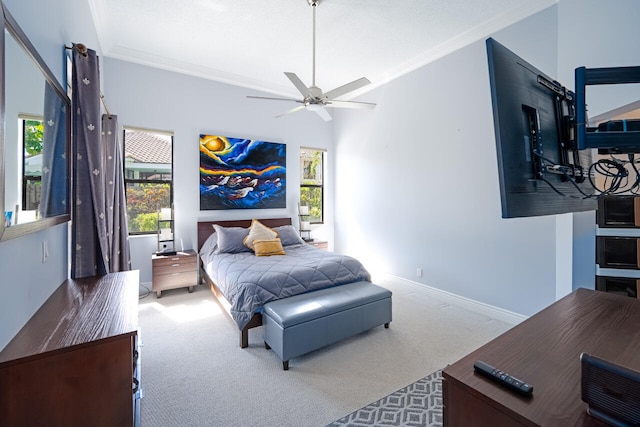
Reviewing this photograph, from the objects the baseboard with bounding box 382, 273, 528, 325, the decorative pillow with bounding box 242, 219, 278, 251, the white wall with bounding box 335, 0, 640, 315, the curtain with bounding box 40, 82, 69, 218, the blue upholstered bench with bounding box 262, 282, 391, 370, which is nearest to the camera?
the curtain with bounding box 40, 82, 69, 218

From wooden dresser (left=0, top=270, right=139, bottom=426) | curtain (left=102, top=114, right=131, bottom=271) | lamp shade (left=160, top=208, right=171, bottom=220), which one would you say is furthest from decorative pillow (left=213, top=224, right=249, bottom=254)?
wooden dresser (left=0, top=270, right=139, bottom=426)

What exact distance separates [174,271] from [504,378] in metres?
3.97

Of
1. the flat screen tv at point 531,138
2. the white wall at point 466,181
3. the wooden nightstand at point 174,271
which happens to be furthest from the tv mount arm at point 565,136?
the wooden nightstand at point 174,271

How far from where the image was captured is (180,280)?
394 centimetres

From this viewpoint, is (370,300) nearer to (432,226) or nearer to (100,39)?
(432,226)

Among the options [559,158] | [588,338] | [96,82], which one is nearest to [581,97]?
[559,158]

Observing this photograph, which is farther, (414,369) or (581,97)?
(414,369)

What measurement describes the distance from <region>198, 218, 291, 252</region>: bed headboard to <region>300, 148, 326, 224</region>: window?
67 centimetres

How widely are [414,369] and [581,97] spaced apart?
2.14 meters

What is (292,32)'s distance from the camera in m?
3.31

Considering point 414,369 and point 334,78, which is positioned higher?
point 334,78

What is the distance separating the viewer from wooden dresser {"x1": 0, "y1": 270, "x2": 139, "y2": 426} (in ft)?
3.43

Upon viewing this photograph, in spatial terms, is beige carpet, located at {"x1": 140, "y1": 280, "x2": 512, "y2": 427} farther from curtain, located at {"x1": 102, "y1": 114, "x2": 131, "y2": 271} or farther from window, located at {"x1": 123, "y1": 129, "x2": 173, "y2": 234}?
window, located at {"x1": 123, "y1": 129, "x2": 173, "y2": 234}

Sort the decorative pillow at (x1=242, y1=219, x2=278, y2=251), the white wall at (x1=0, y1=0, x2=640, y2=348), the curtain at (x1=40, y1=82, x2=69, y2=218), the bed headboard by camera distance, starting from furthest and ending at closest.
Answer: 1. the bed headboard
2. the decorative pillow at (x1=242, y1=219, x2=278, y2=251)
3. the white wall at (x1=0, y1=0, x2=640, y2=348)
4. the curtain at (x1=40, y1=82, x2=69, y2=218)
